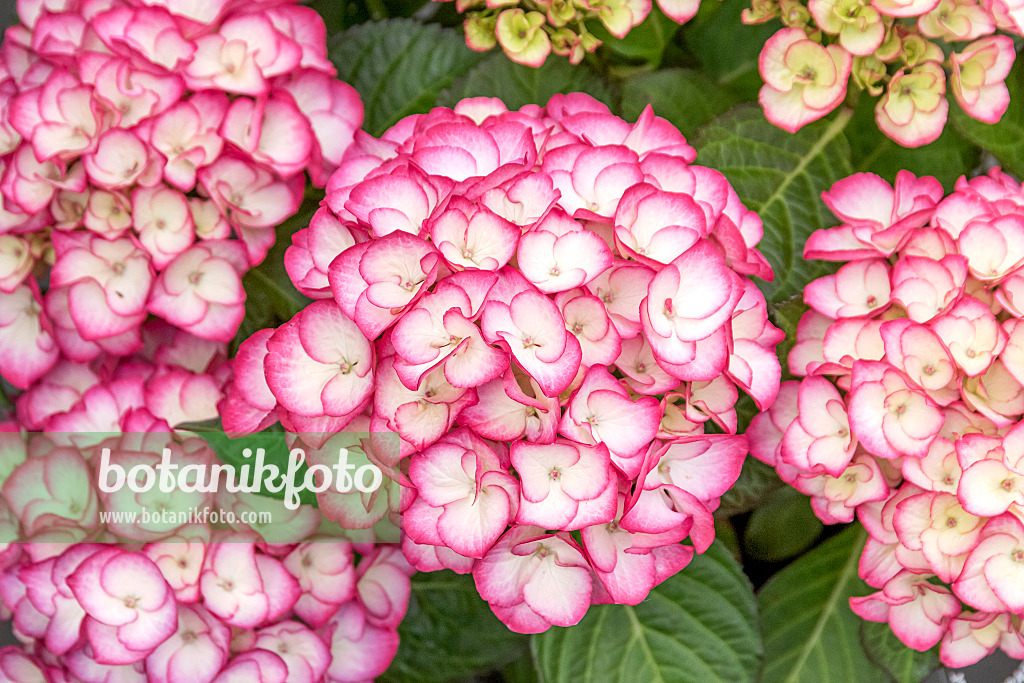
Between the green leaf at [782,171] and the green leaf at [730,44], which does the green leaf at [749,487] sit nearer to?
the green leaf at [782,171]

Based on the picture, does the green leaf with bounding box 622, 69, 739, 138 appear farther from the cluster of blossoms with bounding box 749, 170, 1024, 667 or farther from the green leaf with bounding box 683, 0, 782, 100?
the cluster of blossoms with bounding box 749, 170, 1024, 667

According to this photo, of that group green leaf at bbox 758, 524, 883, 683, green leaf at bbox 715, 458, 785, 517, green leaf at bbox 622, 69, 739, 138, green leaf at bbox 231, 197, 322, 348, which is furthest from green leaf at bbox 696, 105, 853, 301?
green leaf at bbox 231, 197, 322, 348

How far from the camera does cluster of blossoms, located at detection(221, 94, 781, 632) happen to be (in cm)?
45

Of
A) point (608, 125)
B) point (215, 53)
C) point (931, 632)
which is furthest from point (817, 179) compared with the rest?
point (215, 53)

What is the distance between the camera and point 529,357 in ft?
1.45

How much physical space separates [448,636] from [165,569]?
0.85 feet

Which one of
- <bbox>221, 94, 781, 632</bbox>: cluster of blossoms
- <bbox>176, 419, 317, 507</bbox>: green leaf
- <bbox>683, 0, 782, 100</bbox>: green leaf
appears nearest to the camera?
<bbox>221, 94, 781, 632</bbox>: cluster of blossoms

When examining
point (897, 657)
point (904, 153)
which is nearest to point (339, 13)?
point (904, 153)

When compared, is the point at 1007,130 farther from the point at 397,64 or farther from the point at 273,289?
the point at 273,289

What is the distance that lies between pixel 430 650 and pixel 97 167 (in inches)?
18.7

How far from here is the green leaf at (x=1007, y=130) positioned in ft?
2.26

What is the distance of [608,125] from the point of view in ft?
1.88

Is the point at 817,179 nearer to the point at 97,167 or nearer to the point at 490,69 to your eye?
the point at 490,69

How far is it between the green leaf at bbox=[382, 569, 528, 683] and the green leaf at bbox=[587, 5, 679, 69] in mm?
491
